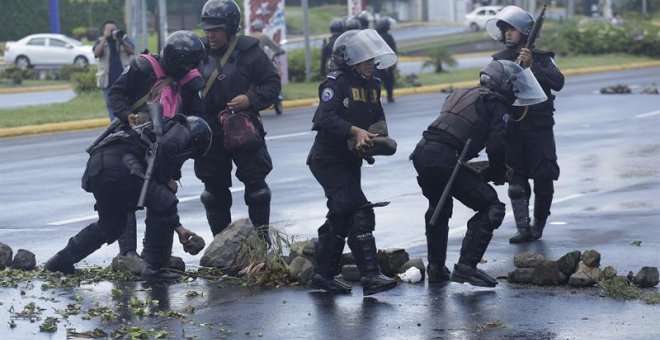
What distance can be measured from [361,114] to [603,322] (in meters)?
2.15

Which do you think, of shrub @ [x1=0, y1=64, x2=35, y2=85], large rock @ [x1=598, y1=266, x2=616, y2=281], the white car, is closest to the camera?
large rock @ [x1=598, y1=266, x2=616, y2=281]

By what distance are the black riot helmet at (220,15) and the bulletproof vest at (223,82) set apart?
0.71 ft

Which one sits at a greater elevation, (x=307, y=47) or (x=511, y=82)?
(x=511, y=82)

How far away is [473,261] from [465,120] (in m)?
0.93

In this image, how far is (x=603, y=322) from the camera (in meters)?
8.27

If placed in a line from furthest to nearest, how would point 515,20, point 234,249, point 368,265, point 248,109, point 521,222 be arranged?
1. point 521,222
2. point 515,20
3. point 248,109
4. point 234,249
5. point 368,265

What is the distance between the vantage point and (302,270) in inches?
381

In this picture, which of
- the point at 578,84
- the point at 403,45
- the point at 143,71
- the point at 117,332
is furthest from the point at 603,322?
the point at 403,45

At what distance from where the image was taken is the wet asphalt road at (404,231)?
326 inches

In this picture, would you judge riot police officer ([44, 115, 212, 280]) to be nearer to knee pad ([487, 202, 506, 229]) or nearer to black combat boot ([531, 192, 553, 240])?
knee pad ([487, 202, 506, 229])

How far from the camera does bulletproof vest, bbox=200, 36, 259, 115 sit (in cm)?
1055

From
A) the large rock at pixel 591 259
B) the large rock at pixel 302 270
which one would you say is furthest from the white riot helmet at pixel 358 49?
the large rock at pixel 591 259

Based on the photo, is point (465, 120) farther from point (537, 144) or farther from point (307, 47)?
point (307, 47)

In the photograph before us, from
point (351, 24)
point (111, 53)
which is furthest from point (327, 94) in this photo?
point (351, 24)
